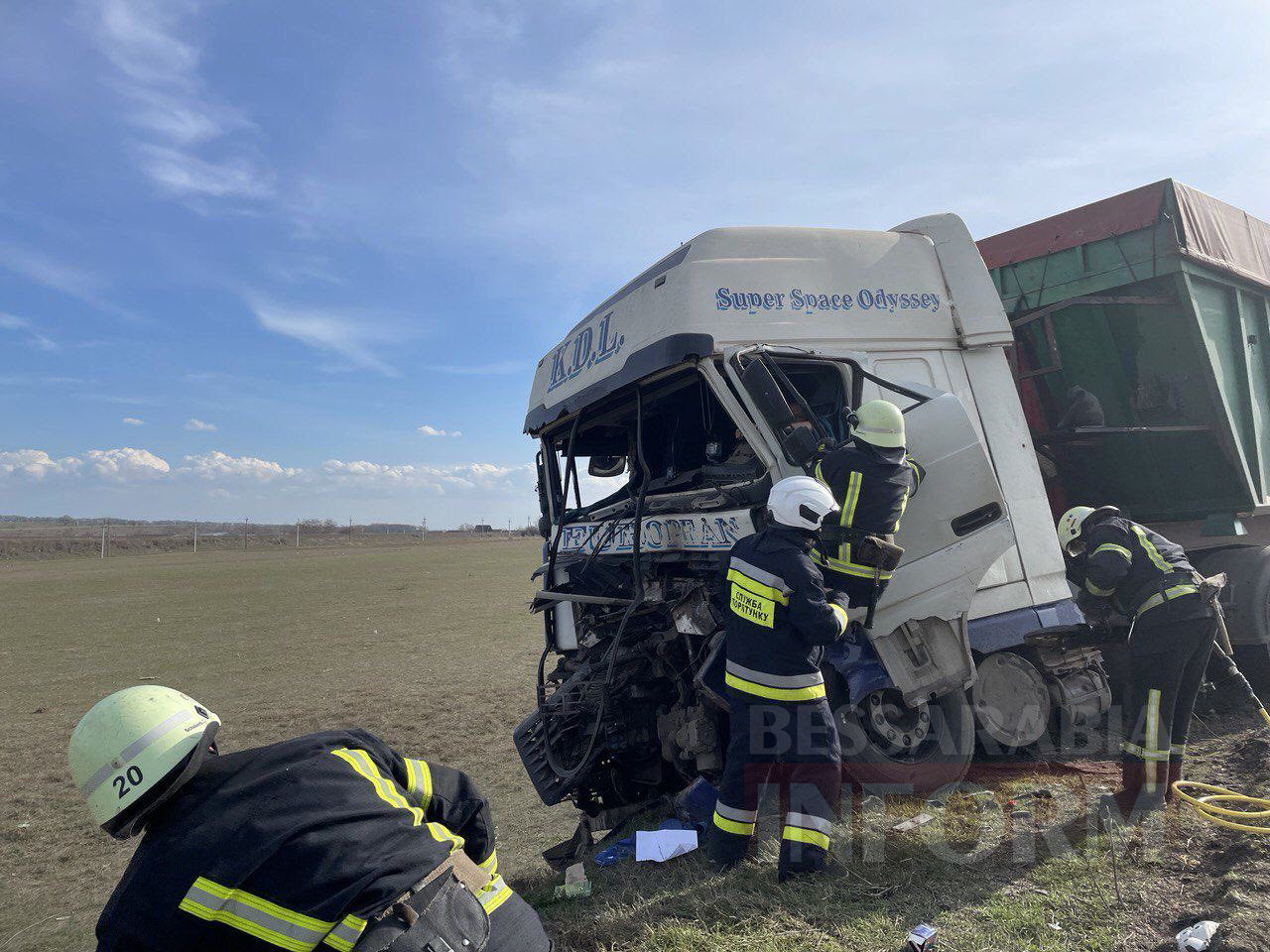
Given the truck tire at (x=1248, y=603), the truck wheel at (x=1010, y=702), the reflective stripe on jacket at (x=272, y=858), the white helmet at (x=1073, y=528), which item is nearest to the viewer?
the reflective stripe on jacket at (x=272, y=858)

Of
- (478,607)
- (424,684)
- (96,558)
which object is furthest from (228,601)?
(96,558)

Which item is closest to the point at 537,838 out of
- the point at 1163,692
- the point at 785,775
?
the point at 785,775

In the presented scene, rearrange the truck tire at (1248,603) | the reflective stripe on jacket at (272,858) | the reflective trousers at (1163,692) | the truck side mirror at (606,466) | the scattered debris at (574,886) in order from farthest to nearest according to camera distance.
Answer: the truck side mirror at (606,466), the truck tire at (1248,603), the reflective trousers at (1163,692), the scattered debris at (574,886), the reflective stripe on jacket at (272,858)

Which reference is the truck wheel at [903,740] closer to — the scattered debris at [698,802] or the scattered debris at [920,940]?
the scattered debris at [698,802]

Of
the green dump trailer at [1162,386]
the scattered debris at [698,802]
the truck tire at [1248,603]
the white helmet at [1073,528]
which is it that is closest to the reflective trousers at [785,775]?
the scattered debris at [698,802]

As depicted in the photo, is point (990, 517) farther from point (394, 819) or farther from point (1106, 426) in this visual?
point (394, 819)

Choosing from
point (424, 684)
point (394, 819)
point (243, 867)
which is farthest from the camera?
point (424, 684)

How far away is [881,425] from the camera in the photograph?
3.53 meters

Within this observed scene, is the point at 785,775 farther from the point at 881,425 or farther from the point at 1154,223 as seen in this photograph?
the point at 1154,223

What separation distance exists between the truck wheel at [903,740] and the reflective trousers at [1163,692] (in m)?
0.75

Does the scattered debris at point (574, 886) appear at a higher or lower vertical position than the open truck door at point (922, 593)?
lower

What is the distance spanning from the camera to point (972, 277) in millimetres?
4484

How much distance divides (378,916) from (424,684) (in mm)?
7670

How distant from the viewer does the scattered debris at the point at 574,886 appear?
11.0 feet
